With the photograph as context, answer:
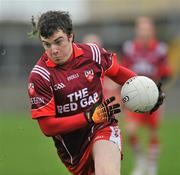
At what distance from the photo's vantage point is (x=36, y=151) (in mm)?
14250

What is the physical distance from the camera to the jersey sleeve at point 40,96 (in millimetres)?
7109

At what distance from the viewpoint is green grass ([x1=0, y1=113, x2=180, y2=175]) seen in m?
11.8

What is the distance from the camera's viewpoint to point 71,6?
83.6 feet

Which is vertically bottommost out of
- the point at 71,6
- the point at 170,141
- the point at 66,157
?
the point at 170,141

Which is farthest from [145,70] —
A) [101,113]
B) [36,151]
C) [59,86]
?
[101,113]

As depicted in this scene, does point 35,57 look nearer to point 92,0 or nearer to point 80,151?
point 92,0

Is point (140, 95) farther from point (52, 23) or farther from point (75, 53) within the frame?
point (52, 23)

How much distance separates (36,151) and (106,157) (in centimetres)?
731

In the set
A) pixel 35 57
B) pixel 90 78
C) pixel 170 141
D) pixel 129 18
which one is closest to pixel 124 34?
pixel 129 18

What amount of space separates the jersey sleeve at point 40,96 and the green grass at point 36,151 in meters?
2.13

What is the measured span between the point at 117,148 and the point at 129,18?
63.9ft

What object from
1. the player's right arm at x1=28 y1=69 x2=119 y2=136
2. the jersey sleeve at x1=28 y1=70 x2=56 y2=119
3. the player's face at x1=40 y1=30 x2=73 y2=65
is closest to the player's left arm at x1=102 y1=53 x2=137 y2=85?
the player's face at x1=40 y1=30 x2=73 y2=65

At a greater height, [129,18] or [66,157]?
[129,18]

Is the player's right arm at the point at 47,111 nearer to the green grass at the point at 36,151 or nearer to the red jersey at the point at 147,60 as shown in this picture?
the green grass at the point at 36,151
